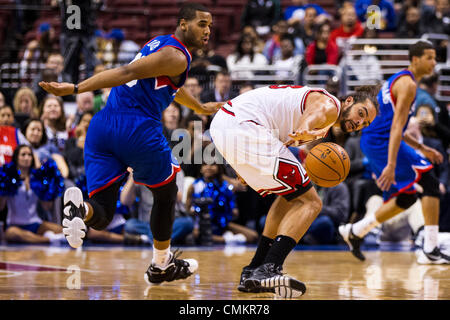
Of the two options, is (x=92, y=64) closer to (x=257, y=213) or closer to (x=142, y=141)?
(x=257, y=213)

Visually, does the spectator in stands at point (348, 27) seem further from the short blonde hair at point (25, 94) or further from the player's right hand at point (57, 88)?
the player's right hand at point (57, 88)

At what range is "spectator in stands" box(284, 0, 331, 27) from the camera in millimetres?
13289

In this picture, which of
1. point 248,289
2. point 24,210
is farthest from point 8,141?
point 248,289

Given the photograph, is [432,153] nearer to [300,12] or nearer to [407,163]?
[407,163]

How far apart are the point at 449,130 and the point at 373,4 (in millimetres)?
3772

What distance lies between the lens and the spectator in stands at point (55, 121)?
9703mm

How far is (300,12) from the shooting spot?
1398 cm

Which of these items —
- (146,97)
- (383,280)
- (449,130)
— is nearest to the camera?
(146,97)

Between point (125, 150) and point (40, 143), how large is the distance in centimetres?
447

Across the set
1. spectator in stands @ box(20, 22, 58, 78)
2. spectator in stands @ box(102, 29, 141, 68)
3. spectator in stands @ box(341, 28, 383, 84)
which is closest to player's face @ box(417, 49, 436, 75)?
spectator in stands @ box(341, 28, 383, 84)

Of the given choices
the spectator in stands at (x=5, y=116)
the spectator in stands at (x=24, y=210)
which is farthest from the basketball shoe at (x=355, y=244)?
the spectator in stands at (x=5, y=116)

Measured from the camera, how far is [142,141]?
499 cm
